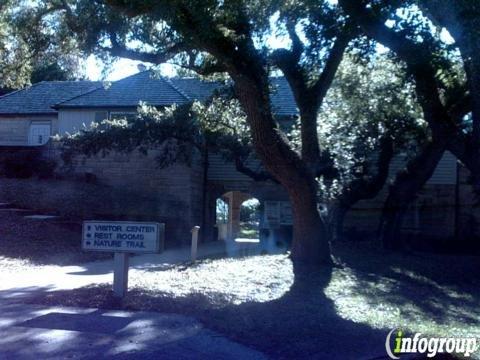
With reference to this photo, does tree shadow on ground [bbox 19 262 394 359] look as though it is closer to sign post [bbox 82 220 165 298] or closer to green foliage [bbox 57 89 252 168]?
sign post [bbox 82 220 165 298]

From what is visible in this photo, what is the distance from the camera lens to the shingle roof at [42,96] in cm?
3253

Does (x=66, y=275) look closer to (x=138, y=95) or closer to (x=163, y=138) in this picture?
(x=163, y=138)

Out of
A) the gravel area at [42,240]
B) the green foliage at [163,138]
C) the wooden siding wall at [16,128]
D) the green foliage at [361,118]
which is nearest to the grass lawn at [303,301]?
the gravel area at [42,240]

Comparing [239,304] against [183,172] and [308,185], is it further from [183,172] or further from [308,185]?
Result: [183,172]

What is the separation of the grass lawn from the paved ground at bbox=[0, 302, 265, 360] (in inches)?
14.5

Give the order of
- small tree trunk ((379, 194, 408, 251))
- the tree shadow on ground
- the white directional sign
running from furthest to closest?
small tree trunk ((379, 194, 408, 251)) → the white directional sign → the tree shadow on ground

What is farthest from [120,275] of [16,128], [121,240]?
[16,128]

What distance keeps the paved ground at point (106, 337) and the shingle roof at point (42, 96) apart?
23.7 meters

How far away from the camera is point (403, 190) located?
2047 centimetres

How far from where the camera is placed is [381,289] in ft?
44.1

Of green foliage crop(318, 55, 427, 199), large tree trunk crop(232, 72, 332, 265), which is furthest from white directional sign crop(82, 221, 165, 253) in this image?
green foliage crop(318, 55, 427, 199)
